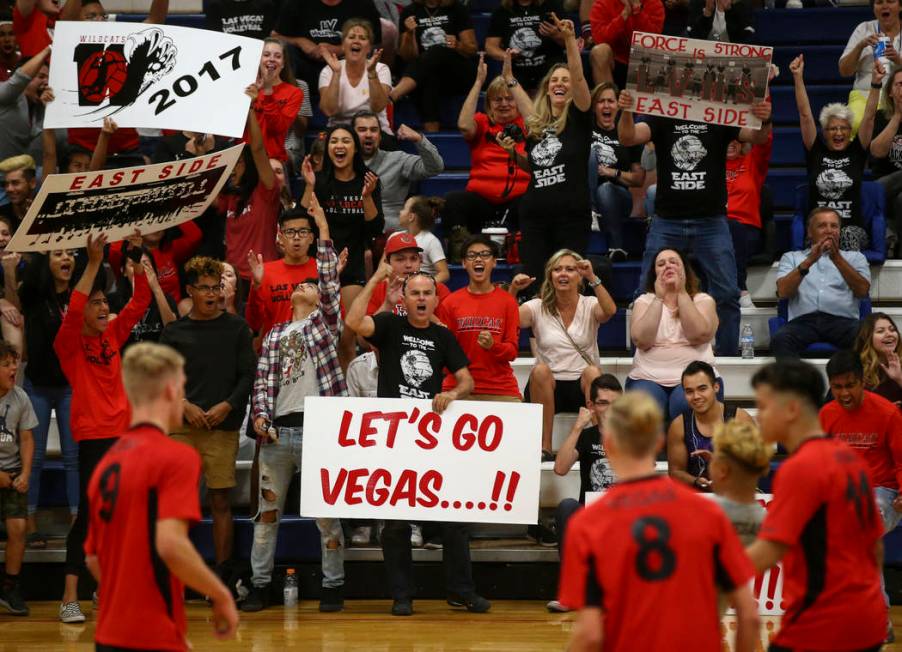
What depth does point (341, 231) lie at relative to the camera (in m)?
9.35

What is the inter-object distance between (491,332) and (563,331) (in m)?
0.55

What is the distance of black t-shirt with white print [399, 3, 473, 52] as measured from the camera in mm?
11773

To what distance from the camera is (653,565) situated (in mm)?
3842

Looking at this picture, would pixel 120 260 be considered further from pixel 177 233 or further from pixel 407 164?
pixel 407 164

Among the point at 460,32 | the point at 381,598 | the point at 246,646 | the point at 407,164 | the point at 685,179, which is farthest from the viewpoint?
the point at 460,32

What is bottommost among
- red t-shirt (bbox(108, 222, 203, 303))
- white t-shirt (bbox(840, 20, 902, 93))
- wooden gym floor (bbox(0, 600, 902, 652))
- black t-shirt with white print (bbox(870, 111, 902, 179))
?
wooden gym floor (bbox(0, 600, 902, 652))

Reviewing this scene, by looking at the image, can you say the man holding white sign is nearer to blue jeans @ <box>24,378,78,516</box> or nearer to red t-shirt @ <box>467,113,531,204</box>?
blue jeans @ <box>24,378,78,516</box>

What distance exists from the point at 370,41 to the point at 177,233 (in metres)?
2.45

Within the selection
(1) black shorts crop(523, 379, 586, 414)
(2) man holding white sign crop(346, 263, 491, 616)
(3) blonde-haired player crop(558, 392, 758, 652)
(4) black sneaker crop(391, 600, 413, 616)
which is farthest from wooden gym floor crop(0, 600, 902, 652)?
(3) blonde-haired player crop(558, 392, 758, 652)

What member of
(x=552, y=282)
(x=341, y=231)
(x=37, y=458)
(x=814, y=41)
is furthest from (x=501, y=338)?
(x=814, y=41)

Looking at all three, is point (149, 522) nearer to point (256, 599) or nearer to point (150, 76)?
point (256, 599)

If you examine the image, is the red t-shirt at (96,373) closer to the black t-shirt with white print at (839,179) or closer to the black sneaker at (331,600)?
the black sneaker at (331,600)

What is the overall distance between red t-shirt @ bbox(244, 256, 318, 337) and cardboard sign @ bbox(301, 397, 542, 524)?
881 mm

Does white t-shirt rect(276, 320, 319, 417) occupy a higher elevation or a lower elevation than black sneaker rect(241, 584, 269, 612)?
higher
